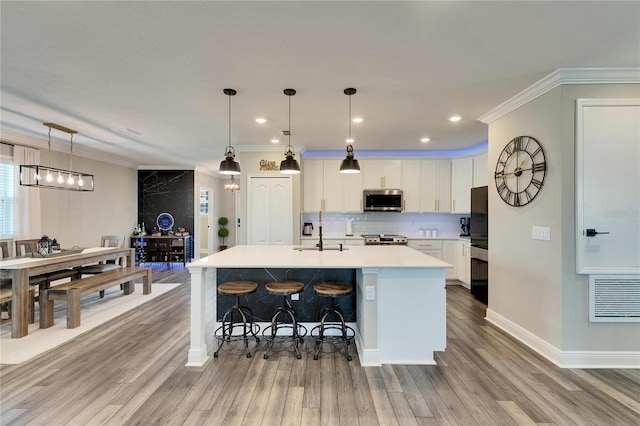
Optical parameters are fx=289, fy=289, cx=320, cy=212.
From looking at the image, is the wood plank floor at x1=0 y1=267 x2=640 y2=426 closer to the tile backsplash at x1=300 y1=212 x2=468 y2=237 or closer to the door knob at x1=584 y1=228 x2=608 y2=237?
the door knob at x1=584 y1=228 x2=608 y2=237

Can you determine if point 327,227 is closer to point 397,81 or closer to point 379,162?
point 379,162

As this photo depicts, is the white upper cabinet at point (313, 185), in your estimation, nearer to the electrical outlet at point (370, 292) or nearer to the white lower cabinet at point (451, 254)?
the white lower cabinet at point (451, 254)

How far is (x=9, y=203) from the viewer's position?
14.9ft

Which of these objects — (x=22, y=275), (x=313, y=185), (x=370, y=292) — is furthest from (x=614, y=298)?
(x=22, y=275)

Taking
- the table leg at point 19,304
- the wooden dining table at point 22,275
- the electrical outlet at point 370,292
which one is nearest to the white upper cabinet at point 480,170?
the electrical outlet at point 370,292

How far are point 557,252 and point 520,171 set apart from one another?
0.94m

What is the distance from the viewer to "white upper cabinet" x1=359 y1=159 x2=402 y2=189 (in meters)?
5.86

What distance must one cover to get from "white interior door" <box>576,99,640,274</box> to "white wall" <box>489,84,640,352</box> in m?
0.08

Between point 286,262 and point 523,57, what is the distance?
2616 millimetres

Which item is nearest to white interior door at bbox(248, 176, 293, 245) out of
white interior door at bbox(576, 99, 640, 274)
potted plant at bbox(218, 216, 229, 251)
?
white interior door at bbox(576, 99, 640, 274)

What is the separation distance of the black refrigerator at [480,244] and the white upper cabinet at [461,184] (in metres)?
0.71

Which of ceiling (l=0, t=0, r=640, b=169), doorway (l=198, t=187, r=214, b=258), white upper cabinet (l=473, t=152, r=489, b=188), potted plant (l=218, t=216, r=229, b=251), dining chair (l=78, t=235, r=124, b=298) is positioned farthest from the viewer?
potted plant (l=218, t=216, r=229, b=251)

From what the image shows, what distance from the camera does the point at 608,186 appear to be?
2.58 metres

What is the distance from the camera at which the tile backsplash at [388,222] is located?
612 centimetres
